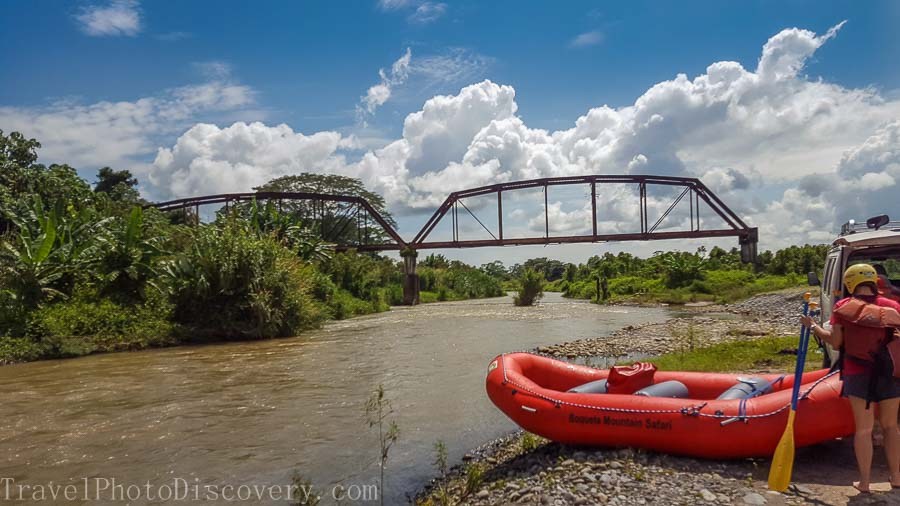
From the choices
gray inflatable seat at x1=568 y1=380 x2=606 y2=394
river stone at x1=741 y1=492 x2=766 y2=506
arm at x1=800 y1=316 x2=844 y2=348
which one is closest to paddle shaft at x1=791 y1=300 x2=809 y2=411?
arm at x1=800 y1=316 x2=844 y2=348

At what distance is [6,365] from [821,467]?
17.5 m

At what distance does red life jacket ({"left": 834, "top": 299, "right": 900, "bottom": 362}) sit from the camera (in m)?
3.92

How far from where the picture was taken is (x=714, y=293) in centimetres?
3906

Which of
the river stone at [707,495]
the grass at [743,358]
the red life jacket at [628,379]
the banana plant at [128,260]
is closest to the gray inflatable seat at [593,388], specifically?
the red life jacket at [628,379]

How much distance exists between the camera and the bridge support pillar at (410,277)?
1775 inches

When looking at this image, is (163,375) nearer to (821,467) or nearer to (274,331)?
(274,331)

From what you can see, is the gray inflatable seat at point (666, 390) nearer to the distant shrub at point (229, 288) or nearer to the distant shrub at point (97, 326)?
the distant shrub at point (97, 326)

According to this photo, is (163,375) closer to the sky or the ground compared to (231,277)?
closer to the ground

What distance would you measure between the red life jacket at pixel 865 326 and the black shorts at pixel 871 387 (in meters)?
0.14

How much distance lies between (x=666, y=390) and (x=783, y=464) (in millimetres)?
1562

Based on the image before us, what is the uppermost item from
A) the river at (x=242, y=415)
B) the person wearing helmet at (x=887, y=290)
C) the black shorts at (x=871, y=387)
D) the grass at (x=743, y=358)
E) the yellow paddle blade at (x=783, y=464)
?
the person wearing helmet at (x=887, y=290)

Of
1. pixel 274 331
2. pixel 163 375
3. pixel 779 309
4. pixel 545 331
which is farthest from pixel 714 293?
pixel 163 375

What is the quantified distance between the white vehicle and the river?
12.8ft

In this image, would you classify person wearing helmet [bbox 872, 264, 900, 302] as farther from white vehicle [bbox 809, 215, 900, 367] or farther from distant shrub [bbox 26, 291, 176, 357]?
distant shrub [bbox 26, 291, 176, 357]
